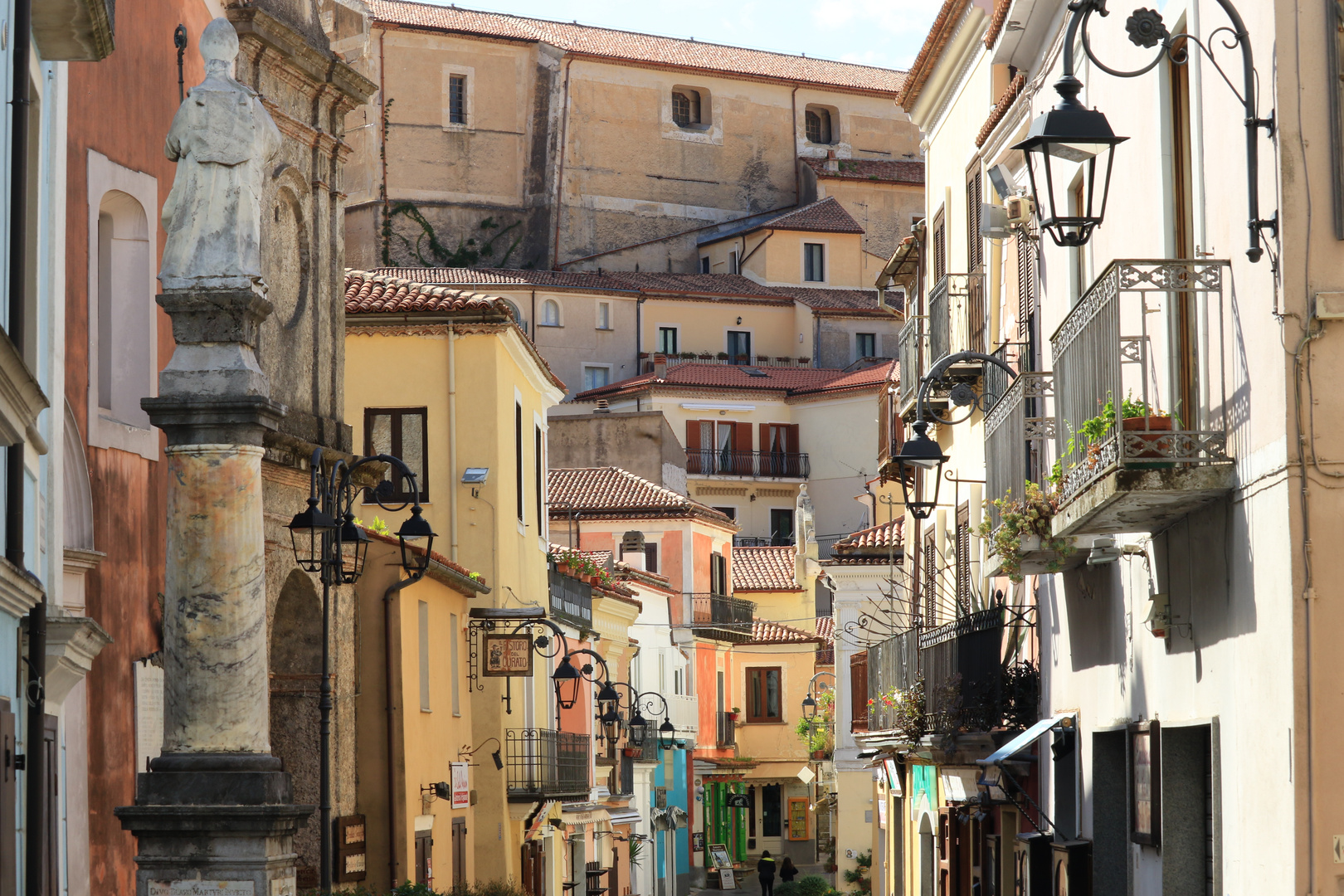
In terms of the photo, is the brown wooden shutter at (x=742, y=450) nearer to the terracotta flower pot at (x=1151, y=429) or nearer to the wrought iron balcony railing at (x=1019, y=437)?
the wrought iron balcony railing at (x=1019, y=437)

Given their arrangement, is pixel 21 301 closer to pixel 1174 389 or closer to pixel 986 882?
pixel 1174 389

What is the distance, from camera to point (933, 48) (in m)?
19.4

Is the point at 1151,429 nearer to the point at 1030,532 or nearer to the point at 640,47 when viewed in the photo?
the point at 1030,532

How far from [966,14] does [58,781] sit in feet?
35.7

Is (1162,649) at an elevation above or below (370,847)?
above

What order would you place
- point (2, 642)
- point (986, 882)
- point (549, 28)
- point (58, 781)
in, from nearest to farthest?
point (2, 642) < point (58, 781) < point (986, 882) < point (549, 28)

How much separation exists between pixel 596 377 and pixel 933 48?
5395 cm

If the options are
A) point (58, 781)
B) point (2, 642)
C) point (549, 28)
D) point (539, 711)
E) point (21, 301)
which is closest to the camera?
point (2, 642)

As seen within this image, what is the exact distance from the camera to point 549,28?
81312mm

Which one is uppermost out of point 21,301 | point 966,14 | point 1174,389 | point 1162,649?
point 966,14

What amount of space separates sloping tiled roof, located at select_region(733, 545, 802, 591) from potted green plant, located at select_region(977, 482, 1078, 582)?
4998 centimetres

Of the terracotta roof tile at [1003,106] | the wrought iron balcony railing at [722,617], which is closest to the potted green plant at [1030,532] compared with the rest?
the terracotta roof tile at [1003,106]

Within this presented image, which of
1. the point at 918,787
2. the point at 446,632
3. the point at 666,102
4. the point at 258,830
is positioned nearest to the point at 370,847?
the point at 446,632

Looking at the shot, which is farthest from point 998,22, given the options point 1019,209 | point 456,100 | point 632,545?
point 456,100
